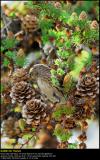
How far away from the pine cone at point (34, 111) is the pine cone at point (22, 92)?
0.02m

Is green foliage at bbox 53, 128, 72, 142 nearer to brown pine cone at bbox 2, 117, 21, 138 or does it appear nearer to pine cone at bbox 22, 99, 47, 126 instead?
pine cone at bbox 22, 99, 47, 126

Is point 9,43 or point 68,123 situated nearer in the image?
point 68,123

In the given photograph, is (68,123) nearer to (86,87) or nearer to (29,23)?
(86,87)

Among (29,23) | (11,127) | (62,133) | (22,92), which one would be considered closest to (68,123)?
(62,133)

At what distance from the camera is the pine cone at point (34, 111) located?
3.49 ft

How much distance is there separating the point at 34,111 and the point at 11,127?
0.96 ft

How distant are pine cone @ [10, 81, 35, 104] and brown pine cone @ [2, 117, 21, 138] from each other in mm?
224

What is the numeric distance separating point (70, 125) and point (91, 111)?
3.1 inches

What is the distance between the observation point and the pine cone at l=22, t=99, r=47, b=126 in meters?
1.07

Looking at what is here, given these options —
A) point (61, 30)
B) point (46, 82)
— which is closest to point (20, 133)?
point (46, 82)

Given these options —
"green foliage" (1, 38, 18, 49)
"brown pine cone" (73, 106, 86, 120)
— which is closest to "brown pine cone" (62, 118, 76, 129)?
"brown pine cone" (73, 106, 86, 120)

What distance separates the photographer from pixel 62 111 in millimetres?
1060

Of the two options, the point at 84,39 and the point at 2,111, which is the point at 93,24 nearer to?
the point at 84,39

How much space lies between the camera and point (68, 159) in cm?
130
